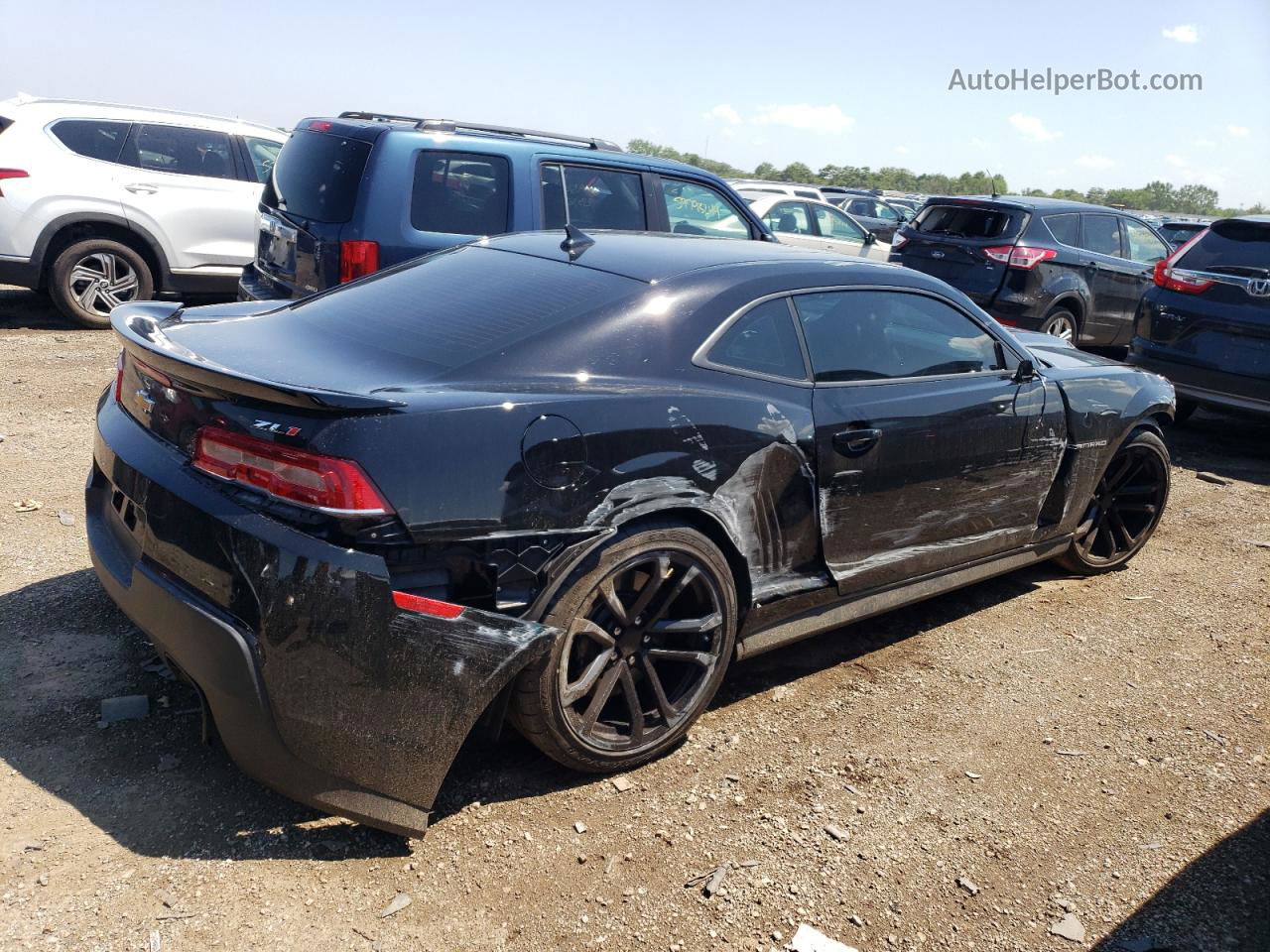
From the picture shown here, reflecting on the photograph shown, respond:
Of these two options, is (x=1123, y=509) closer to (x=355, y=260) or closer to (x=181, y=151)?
(x=355, y=260)

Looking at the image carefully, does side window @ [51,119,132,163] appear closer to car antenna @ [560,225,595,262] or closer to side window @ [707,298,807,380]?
car antenna @ [560,225,595,262]

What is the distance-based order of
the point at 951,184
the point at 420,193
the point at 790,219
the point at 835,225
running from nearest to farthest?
the point at 420,193
the point at 790,219
the point at 835,225
the point at 951,184

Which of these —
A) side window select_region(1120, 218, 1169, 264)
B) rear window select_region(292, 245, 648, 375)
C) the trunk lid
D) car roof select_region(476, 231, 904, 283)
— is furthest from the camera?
side window select_region(1120, 218, 1169, 264)

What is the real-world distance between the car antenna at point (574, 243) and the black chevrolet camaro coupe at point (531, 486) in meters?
0.02

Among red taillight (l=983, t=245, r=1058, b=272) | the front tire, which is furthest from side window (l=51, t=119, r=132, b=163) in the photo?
the front tire

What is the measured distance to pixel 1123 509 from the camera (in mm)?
5293

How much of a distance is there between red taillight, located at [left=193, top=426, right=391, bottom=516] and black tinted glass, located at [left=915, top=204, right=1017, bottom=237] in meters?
8.87

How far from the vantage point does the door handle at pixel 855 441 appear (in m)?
3.61

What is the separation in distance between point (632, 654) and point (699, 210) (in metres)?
4.99

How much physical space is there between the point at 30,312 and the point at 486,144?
5.57 m

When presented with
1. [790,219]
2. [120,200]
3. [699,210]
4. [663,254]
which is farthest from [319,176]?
[790,219]

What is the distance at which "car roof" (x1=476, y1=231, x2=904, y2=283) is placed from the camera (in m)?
3.58

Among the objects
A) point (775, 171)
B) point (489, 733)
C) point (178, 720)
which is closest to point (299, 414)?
point (489, 733)

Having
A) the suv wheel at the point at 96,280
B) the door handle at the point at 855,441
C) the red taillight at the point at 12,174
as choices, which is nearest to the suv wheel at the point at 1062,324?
the door handle at the point at 855,441
